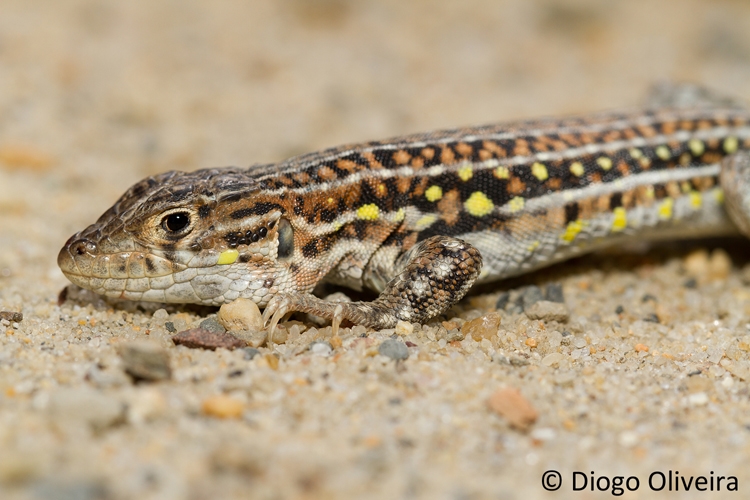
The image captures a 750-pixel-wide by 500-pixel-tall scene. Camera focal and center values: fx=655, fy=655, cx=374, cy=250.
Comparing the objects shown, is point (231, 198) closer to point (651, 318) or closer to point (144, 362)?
point (144, 362)

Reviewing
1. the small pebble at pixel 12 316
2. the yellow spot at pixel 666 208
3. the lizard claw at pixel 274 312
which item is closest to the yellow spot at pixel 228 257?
the lizard claw at pixel 274 312

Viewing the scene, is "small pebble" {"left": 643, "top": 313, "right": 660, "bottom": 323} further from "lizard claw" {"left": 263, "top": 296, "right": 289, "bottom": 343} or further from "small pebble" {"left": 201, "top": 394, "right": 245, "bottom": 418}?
"small pebble" {"left": 201, "top": 394, "right": 245, "bottom": 418}

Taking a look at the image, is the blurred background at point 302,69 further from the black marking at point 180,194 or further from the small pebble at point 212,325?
the small pebble at point 212,325

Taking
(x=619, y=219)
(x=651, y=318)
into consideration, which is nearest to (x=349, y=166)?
(x=619, y=219)

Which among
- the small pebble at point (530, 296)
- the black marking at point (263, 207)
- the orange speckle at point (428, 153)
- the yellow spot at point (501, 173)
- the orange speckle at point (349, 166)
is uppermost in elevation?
the orange speckle at point (349, 166)

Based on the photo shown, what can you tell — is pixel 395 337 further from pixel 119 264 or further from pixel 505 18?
pixel 505 18

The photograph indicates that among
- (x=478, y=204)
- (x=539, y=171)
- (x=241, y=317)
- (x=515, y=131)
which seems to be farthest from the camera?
(x=515, y=131)
